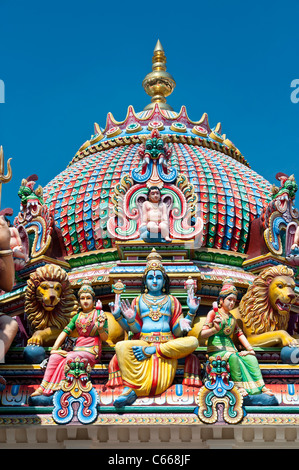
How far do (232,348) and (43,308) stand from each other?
4.33 meters

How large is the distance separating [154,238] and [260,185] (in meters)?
7.19

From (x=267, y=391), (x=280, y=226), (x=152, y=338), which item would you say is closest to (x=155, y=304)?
(x=152, y=338)

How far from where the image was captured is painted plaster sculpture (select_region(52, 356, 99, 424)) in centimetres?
1794

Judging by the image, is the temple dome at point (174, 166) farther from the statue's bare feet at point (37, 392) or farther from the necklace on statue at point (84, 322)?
the statue's bare feet at point (37, 392)

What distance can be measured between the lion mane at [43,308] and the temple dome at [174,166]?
5473mm

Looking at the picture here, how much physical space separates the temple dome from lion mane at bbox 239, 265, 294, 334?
579 cm

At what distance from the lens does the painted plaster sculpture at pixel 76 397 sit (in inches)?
706

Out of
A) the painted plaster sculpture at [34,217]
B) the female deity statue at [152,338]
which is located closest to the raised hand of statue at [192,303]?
the female deity statue at [152,338]

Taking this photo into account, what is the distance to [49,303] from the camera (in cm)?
2038

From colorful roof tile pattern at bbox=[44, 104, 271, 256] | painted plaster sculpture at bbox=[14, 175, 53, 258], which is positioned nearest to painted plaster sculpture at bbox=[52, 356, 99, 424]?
painted plaster sculpture at bbox=[14, 175, 53, 258]

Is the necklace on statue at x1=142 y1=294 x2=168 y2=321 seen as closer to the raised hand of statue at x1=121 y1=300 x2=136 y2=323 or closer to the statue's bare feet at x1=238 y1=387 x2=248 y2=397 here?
the raised hand of statue at x1=121 y1=300 x2=136 y2=323
